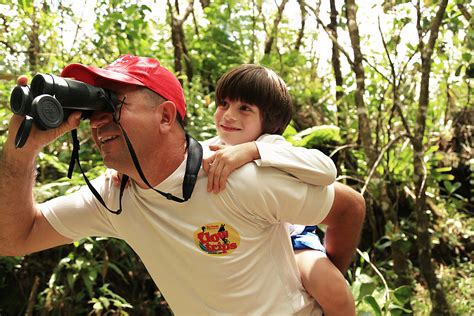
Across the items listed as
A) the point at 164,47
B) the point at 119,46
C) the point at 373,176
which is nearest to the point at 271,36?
the point at 164,47

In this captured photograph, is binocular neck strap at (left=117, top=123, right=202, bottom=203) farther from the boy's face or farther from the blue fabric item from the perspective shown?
the blue fabric item

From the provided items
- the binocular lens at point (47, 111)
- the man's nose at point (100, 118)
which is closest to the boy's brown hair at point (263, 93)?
the man's nose at point (100, 118)

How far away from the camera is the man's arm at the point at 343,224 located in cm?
→ 189

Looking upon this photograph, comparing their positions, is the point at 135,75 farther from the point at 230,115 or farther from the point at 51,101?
the point at 230,115

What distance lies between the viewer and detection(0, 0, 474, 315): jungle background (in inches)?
157

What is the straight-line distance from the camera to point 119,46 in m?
4.82

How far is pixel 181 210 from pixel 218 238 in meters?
0.13

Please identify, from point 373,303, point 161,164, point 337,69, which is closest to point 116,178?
point 161,164

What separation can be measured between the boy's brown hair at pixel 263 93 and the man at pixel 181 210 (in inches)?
13.2

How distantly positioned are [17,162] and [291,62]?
4062 mm

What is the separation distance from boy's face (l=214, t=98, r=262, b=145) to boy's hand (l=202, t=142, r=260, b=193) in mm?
374

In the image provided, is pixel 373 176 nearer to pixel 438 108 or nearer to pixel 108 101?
pixel 438 108

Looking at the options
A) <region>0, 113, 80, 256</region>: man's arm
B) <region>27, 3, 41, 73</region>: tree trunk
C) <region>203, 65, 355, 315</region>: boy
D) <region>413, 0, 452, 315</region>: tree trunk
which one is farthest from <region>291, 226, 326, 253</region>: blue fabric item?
<region>27, 3, 41, 73</region>: tree trunk

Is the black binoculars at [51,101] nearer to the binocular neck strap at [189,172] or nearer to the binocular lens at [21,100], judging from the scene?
the binocular lens at [21,100]
